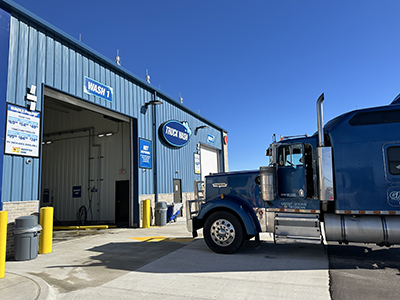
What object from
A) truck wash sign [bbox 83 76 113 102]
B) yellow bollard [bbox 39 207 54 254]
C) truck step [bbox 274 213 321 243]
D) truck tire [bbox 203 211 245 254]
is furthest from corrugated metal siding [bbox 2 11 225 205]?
truck step [bbox 274 213 321 243]

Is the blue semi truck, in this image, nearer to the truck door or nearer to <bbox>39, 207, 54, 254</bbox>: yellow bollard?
the truck door

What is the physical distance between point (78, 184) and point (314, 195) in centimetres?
1352

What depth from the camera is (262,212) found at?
22.5ft

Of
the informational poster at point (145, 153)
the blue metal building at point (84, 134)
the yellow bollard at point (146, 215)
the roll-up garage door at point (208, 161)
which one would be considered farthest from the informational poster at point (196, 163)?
the yellow bollard at point (146, 215)

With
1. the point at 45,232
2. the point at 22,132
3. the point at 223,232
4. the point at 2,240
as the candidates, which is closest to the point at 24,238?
the point at 45,232

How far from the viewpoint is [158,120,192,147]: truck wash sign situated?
14920 millimetres

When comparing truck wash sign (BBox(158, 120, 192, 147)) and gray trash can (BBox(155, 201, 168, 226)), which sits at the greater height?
truck wash sign (BBox(158, 120, 192, 147))

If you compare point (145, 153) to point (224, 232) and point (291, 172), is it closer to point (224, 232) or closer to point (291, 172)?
point (224, 232)

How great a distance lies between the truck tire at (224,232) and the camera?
22.1 feet

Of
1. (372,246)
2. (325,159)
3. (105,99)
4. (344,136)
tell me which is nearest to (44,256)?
(105,99)

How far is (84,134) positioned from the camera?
1642 centimetres

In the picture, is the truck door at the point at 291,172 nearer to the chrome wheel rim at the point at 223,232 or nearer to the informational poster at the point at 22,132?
the chrome wheel rim at the point at 223,232

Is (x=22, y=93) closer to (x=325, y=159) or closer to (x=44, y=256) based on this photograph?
(x=44, y=256)

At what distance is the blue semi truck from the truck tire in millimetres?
22
